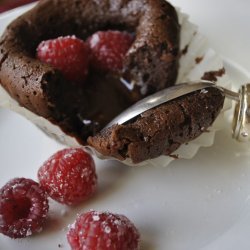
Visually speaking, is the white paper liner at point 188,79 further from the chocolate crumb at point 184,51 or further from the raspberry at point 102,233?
the raspberry at point 102,233

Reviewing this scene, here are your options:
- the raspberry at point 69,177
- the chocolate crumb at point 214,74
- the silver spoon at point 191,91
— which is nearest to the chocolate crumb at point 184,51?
the chocolate crumb at point 214,74

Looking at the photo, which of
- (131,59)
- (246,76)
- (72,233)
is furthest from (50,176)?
(246,76)

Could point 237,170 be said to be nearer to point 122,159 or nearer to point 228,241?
point 228,241

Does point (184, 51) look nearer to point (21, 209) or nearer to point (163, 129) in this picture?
point (163, 129)

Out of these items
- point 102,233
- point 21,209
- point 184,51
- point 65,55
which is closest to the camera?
point 102,233

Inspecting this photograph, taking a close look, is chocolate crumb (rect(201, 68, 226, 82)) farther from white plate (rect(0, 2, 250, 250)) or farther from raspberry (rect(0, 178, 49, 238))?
raspberry (rect(0, 178, 49, 238))

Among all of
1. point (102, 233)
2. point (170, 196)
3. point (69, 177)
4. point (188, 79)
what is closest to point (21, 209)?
point (69, 177)

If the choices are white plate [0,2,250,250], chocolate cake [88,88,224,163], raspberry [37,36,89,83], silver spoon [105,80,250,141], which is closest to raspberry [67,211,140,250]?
white plate [0,2,250,250]
